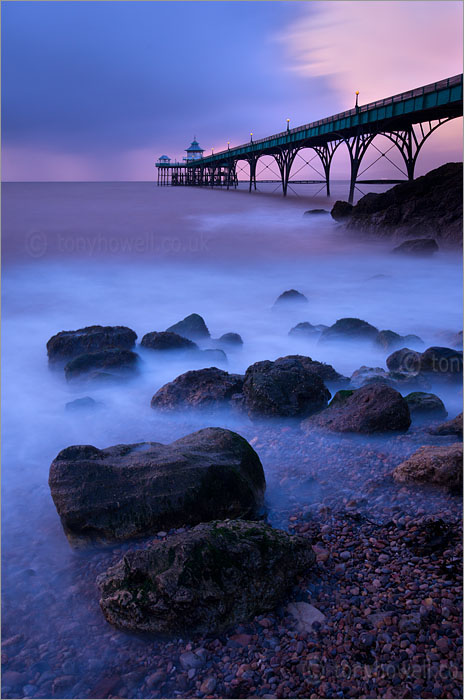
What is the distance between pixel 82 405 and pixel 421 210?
16.7m

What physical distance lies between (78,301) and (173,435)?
28.2ft

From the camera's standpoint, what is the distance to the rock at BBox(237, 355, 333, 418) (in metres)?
5.31

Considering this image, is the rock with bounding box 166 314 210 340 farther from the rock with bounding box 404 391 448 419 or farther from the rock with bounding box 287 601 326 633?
the rock with bounding box 287 601 326 633

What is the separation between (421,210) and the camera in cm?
1900

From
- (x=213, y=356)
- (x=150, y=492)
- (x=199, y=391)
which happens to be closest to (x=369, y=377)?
(x=199, y=391)

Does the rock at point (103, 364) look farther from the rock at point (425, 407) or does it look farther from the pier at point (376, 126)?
the pier at point (376, 126)

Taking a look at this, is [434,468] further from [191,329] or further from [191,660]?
[191,329]

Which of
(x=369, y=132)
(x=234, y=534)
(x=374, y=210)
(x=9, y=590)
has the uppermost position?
(x=369, y=132)

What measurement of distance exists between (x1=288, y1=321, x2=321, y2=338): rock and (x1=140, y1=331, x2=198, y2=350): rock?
2.10m

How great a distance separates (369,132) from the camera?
2438cm

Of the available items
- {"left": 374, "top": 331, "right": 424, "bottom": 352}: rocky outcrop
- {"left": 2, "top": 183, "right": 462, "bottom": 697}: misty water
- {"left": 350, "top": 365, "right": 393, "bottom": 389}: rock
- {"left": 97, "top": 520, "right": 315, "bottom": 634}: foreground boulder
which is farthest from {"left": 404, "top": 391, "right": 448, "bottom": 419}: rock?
{"left": 97, "top": 520, "right": 315, "bottom": 634}: foreground boulder

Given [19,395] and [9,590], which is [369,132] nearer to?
[19,395]

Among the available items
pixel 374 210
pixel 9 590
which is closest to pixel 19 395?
pixel 9 590

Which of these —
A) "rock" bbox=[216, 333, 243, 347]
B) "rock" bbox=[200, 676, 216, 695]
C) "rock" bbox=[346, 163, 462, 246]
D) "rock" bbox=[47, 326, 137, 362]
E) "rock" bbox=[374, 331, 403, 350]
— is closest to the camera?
"rock" bbox=[200, 676, 216, 695]
